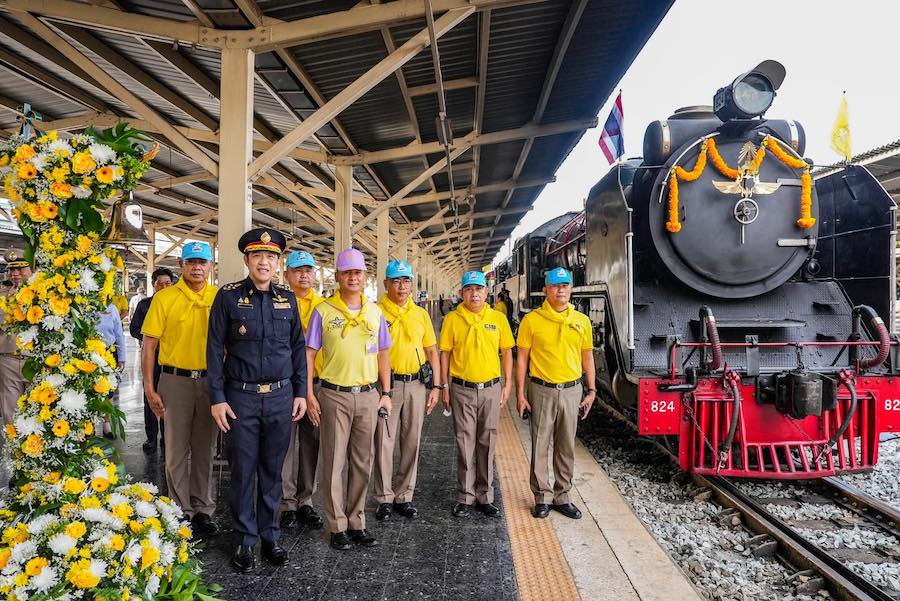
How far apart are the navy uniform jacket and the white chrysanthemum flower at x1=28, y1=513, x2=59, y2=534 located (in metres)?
0.83

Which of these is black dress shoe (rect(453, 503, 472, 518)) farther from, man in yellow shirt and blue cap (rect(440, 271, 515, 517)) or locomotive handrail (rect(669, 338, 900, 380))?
locomotive handrail (rect(669, 338, 900, 380))

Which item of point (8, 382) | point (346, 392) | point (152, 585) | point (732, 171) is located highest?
point (732, 171)

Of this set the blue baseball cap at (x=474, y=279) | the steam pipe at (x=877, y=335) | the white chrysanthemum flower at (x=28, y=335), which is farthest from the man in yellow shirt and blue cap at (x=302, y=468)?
the steam pipe at (x=877, y=335)

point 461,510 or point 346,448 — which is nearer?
point 346,448

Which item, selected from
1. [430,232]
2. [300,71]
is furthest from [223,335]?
[430,232]

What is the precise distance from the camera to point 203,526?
3361 mm

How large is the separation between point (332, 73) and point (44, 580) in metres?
Answer: 5.28

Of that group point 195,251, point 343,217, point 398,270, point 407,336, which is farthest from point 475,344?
point 343,217

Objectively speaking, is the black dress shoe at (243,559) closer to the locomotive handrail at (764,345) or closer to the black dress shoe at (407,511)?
the black dress shoe at (407,511)

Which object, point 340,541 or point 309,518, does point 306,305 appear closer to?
point 309,518

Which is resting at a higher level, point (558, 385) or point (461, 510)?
point (558, 385)

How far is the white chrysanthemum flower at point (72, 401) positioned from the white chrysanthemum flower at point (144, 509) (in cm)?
44

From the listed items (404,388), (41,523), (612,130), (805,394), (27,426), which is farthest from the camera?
(612,130)

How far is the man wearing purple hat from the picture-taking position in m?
3.18
